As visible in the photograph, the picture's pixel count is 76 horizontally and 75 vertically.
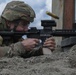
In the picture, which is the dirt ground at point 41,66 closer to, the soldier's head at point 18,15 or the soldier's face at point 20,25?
the soldier's face at point 20,25

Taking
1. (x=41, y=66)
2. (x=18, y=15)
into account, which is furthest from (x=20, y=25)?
(x=41, y=66)

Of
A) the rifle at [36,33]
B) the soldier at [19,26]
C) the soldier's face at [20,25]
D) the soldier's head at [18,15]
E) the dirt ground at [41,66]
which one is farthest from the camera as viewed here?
the soldier's head at [18,15]

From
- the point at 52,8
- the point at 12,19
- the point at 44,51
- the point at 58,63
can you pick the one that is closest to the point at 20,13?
the point at 12,19

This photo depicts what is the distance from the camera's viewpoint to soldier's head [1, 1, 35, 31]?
537 centimetres

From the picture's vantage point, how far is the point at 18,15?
5.48 m

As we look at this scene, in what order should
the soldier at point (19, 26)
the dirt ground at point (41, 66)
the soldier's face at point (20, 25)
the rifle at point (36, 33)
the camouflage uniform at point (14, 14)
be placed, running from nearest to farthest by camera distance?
the dirt ground at point (41, 66) < the soldier at point (19, 26) < the camouflage uniform at point (14, 14) < the rifle at point (36, 33) < the soldier's face at point (20, 25)

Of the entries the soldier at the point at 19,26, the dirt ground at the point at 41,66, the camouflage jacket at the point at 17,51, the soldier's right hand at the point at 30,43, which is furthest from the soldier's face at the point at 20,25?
the dirt ground at the point at 41,66

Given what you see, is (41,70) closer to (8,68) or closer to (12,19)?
(8,68)

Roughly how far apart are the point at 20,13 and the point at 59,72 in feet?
6.16

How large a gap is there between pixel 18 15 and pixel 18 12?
0.21ft

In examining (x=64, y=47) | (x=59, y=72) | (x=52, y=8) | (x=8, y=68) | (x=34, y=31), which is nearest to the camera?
(x=59, y=72)

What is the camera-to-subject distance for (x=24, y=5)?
561cm

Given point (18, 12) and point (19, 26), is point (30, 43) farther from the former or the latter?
point (18, 12)

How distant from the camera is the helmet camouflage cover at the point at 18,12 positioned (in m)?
5.45
